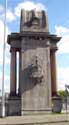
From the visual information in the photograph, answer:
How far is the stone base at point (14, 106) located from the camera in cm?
3688

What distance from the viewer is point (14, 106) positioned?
3716cm

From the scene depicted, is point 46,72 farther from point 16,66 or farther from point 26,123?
point 26,123

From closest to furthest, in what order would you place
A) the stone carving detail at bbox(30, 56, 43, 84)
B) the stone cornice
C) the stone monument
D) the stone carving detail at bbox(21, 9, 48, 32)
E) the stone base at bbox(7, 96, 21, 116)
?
the stone carving detail at bbox(30, 56, 43, 84) → the stone monument → the stone base at bbox(7, 96, 21, 116) → the stone cornice → the stone carving detail at bbox(21, 9, 48, 32)

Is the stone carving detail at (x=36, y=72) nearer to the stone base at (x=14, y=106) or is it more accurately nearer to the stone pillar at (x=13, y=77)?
the stone pillar at (x=13, y=77)

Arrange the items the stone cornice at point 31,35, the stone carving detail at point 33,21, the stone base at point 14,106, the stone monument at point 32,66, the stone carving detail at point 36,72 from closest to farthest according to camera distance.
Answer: the stone carving detail at point 36,72, the stone monument at point 32,66, the stone base at point 14,106, the stone cornice at point 31,35, the stone carving detail at point 33,21

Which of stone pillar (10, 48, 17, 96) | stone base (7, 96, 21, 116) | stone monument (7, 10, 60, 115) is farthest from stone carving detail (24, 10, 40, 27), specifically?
stone base (7, 96, 21, 116)

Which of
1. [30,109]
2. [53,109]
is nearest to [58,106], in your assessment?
[53,109]

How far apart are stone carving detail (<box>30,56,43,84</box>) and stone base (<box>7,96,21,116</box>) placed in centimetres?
286

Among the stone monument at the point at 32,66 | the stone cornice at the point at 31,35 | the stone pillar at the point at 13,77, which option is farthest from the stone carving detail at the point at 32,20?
the stone pillar at the point at 13,77

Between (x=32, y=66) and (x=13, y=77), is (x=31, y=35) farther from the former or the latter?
(x=13, y=77)

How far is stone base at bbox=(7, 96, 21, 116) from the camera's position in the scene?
36875 mm

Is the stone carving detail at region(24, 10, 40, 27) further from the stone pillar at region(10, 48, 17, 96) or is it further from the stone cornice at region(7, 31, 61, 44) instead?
the stone pillar at region(10, 48, 17, 96)

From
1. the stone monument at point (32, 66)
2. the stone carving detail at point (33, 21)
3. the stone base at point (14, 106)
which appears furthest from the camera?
the stone carving detail at point (33, 21)

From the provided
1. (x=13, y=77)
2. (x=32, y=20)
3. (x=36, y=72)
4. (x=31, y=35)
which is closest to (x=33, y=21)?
(x=32, y=20)
